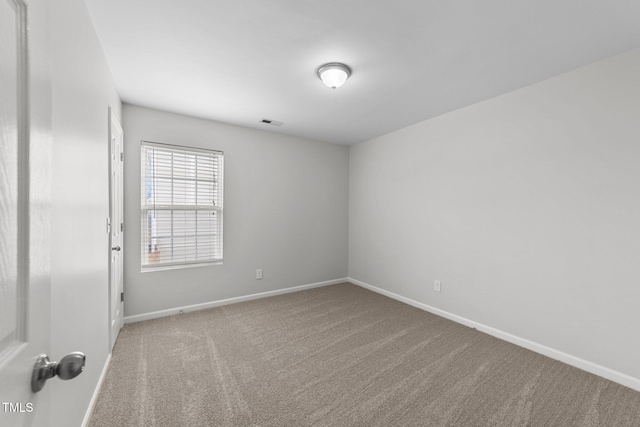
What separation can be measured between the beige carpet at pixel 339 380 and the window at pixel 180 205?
79 cm

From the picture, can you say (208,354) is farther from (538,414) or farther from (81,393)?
(538,414)

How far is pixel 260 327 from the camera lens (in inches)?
116

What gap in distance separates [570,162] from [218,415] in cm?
335

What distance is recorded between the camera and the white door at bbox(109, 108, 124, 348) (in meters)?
2.29

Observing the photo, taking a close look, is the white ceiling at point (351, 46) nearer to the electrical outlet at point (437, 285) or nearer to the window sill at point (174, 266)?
the window sill at point (174, 266)

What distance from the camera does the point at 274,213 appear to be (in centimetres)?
406

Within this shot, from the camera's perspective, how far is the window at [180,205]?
3.16 m

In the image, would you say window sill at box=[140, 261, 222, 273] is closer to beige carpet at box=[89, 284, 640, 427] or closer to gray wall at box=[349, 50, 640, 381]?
beige carpet at box=[89, 284, 640, 427]

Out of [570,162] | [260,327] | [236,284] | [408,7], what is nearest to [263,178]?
[236,284]

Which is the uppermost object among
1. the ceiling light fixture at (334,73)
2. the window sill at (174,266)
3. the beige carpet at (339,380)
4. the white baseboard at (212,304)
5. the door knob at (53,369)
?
the ceiling light fixture at (334,73)

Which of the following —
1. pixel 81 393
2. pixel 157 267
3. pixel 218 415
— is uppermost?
pixel 157 267

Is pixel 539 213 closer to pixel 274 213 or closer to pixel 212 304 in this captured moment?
pixel 274 213

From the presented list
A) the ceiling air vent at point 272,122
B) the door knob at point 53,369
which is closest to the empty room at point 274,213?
the door knob at point 53,369

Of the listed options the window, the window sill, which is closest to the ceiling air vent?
the window
